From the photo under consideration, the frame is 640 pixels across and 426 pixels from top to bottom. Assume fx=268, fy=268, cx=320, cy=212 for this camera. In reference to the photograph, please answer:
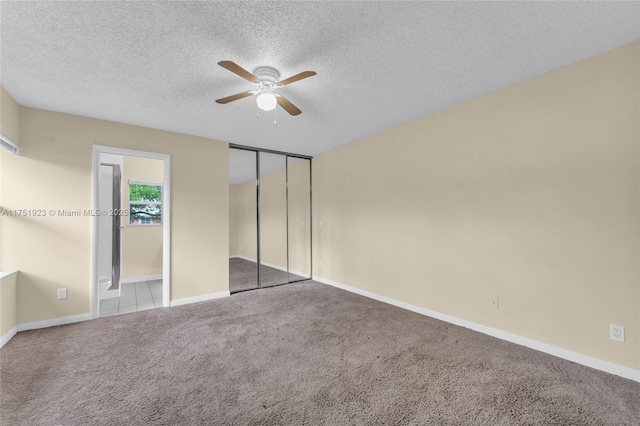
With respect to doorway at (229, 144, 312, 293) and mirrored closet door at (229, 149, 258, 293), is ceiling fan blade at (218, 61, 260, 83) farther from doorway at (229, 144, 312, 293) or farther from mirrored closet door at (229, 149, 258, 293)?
mirrored closet door at (229, 149, 258, 293)

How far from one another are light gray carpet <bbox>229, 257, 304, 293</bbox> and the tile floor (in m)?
1.16

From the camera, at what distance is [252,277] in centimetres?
544

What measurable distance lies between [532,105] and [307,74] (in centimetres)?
214

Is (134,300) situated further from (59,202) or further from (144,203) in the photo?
(144,203)

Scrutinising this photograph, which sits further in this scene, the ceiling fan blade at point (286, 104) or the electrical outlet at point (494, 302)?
the electrical outlet at point (494, 302)

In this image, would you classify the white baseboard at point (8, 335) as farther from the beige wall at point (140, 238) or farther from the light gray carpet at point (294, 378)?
the beige wall at point (140, 238)

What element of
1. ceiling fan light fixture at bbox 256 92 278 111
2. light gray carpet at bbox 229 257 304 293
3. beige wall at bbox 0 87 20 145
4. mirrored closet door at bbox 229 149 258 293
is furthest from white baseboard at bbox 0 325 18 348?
ceiling fan light fixture at bbox 256 92 278 111

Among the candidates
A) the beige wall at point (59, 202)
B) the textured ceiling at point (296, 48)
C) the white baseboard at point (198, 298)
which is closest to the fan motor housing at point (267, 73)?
the textured ceiling at point (296, 48)

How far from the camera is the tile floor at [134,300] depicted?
12.1ft

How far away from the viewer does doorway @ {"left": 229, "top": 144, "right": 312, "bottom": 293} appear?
196 inches

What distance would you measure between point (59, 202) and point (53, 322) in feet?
4.53

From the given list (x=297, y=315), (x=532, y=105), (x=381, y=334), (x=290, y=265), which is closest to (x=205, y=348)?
(x=297, y=315)

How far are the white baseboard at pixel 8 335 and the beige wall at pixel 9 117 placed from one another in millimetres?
1978

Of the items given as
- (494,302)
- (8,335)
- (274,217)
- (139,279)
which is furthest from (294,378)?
(139,279)
